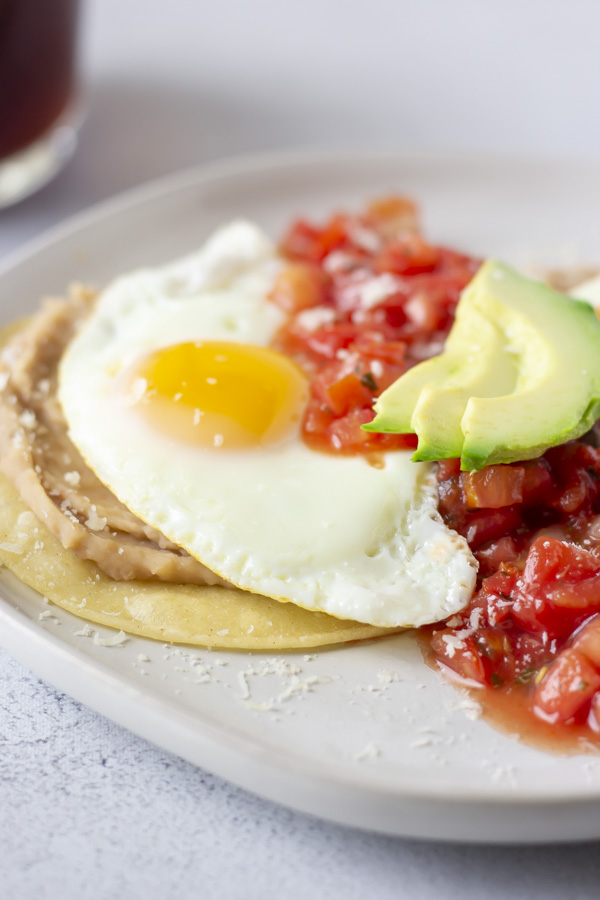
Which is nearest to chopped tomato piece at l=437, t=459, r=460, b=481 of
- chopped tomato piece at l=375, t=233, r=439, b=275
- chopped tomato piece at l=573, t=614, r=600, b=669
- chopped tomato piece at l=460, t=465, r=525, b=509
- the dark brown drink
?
chopped tomato piece at l=460, t=465, r=525, b=509

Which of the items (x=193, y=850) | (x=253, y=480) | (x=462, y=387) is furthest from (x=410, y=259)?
(x=193, y=850)

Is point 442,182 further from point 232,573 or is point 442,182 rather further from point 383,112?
point 232,573

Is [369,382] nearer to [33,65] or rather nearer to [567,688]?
[567,688]

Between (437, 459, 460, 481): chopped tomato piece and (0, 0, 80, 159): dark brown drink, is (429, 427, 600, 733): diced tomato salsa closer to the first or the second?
(437, 459, 460, 481): chopped tomato piece

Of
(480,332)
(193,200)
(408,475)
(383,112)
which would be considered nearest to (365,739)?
(408,475)

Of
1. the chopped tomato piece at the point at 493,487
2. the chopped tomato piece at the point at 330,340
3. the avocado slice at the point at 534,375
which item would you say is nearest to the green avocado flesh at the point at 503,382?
the avocado slice at the point at 534,375
